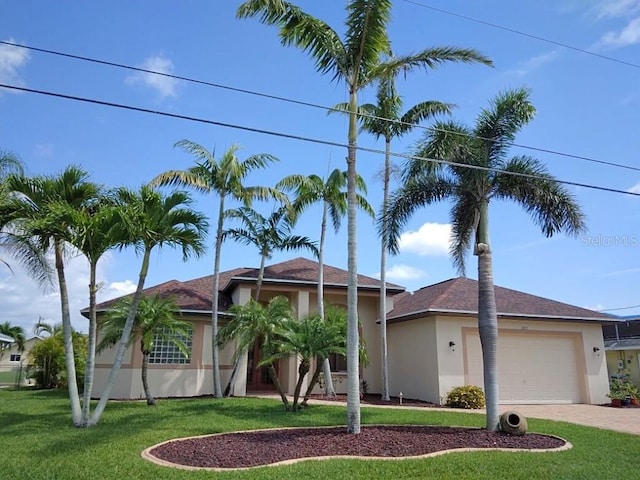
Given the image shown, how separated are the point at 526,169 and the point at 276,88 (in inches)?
253

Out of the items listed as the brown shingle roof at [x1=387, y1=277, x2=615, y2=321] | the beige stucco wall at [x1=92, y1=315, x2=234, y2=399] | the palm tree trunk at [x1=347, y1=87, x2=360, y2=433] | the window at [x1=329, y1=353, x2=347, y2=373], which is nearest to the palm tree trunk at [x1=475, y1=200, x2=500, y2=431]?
the palm tree trunk at [x1=347, y1=87, x2=360, y2=433]

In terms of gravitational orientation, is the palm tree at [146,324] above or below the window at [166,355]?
above

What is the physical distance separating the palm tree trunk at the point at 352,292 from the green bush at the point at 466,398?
23.7 ft

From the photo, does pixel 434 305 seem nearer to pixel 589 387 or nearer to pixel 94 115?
pixel 589 387

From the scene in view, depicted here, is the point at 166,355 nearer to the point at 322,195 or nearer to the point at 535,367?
the point at 322,195

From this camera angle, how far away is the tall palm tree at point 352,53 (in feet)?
33.2

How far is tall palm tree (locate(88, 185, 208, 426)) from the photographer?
10414mm

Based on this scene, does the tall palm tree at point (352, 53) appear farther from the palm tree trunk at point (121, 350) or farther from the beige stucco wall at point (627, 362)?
the beige stucco wall at point (627, 362)

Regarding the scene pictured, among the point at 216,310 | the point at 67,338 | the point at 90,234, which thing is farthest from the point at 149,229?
the point at 216,310

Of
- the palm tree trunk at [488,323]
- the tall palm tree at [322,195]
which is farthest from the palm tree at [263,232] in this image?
the palm tree trunk at [488,323]

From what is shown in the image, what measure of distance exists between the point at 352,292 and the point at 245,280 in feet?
31.9

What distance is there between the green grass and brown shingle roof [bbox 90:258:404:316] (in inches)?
251

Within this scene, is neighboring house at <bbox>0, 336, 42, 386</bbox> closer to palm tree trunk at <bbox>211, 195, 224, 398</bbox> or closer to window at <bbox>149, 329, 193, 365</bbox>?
window at <bbox>149, 329, 193, 365</bbox>

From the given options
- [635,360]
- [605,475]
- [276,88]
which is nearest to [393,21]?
[276,88]
